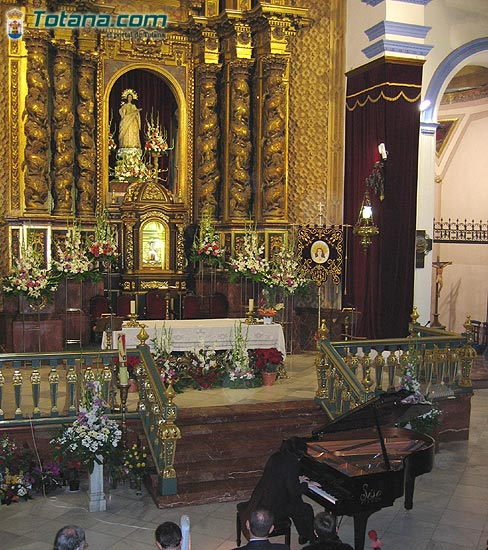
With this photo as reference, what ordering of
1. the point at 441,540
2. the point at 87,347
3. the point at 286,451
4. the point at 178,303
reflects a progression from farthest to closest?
the point at 178,303 → the point at 87,347 → the point at 441,540 → the point at 286,451

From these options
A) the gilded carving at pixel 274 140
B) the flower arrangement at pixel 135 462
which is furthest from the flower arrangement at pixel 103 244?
the flower arrangement at pixel 135 462

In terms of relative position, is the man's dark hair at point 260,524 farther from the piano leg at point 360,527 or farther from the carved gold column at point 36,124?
the carved gold column at point 36,124

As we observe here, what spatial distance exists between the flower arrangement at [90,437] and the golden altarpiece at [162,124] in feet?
20.5

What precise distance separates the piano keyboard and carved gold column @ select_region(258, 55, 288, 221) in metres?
8.58

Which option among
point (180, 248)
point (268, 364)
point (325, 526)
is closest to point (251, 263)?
point (180, 248)

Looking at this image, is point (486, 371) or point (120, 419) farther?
point (486, 371)

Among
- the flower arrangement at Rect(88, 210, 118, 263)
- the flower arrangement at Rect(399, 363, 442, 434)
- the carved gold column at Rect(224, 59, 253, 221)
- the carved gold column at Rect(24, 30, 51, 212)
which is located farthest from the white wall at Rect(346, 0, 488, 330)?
the carved gold column at Rect(24, 30, 51, 212)

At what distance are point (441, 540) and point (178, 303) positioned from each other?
836 centimetres

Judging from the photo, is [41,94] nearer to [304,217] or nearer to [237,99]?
[237,99]

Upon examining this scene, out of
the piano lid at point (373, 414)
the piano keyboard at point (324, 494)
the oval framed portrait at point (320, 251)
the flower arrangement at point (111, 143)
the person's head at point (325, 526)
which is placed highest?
the flower arrangement at point (111, 143)

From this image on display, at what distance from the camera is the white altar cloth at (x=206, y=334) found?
35.7 ft

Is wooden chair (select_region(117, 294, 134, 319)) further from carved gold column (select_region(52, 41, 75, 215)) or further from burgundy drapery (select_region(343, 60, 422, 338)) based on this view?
burgundy drapery (select_region(343, 60, 422, 338))

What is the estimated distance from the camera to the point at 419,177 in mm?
14781

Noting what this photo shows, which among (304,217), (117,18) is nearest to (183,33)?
(117,18)
